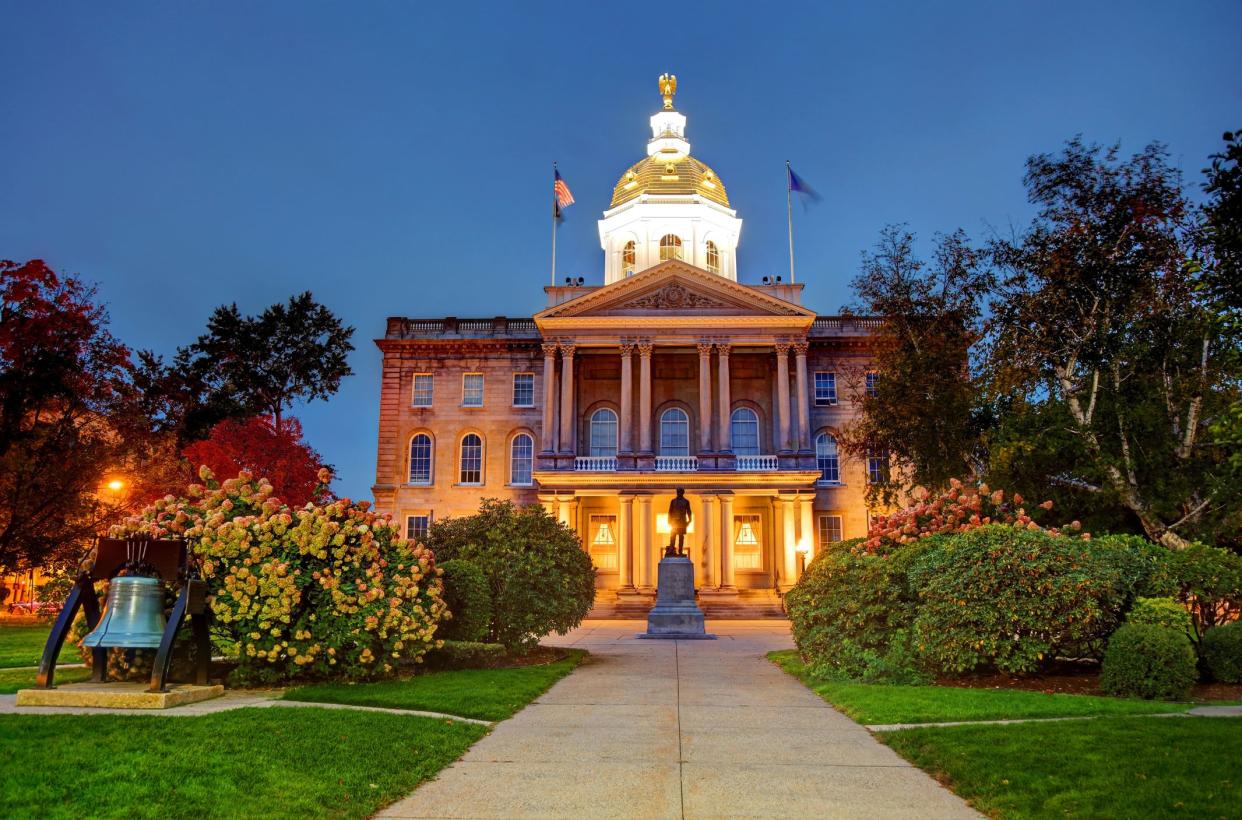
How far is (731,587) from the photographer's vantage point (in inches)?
1578

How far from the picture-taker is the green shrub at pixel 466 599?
15742mm

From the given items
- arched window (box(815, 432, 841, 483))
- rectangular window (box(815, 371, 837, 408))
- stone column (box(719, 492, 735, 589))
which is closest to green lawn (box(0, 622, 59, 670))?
stone column (box(719, 492, 735, 589))

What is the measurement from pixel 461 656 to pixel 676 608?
35.0 feet

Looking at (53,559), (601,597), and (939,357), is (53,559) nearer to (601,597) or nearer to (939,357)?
(601,597)

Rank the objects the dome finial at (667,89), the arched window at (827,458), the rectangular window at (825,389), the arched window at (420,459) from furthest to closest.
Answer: the dome finial at (667,89)
the arched window at (420,459)
the rectangular window at (825,389)
the arched window at (827,458)

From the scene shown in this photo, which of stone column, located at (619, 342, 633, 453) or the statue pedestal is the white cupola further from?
the statue pedestal

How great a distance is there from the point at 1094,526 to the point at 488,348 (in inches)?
1213

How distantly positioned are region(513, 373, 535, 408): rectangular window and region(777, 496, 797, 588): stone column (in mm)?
14054

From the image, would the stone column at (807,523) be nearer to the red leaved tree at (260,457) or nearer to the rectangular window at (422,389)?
the rectangular window at (422,389)

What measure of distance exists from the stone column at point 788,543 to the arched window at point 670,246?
1737cm

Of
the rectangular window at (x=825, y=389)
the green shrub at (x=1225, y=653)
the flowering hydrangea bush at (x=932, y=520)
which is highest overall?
the rectangular window at (x=825, y=389)

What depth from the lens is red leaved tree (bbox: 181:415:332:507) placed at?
3822 cm

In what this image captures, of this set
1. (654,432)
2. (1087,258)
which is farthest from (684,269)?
(1087,258)

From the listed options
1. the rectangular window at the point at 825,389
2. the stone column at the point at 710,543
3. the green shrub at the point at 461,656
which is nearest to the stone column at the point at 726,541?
the stone column at the point at 710,543
